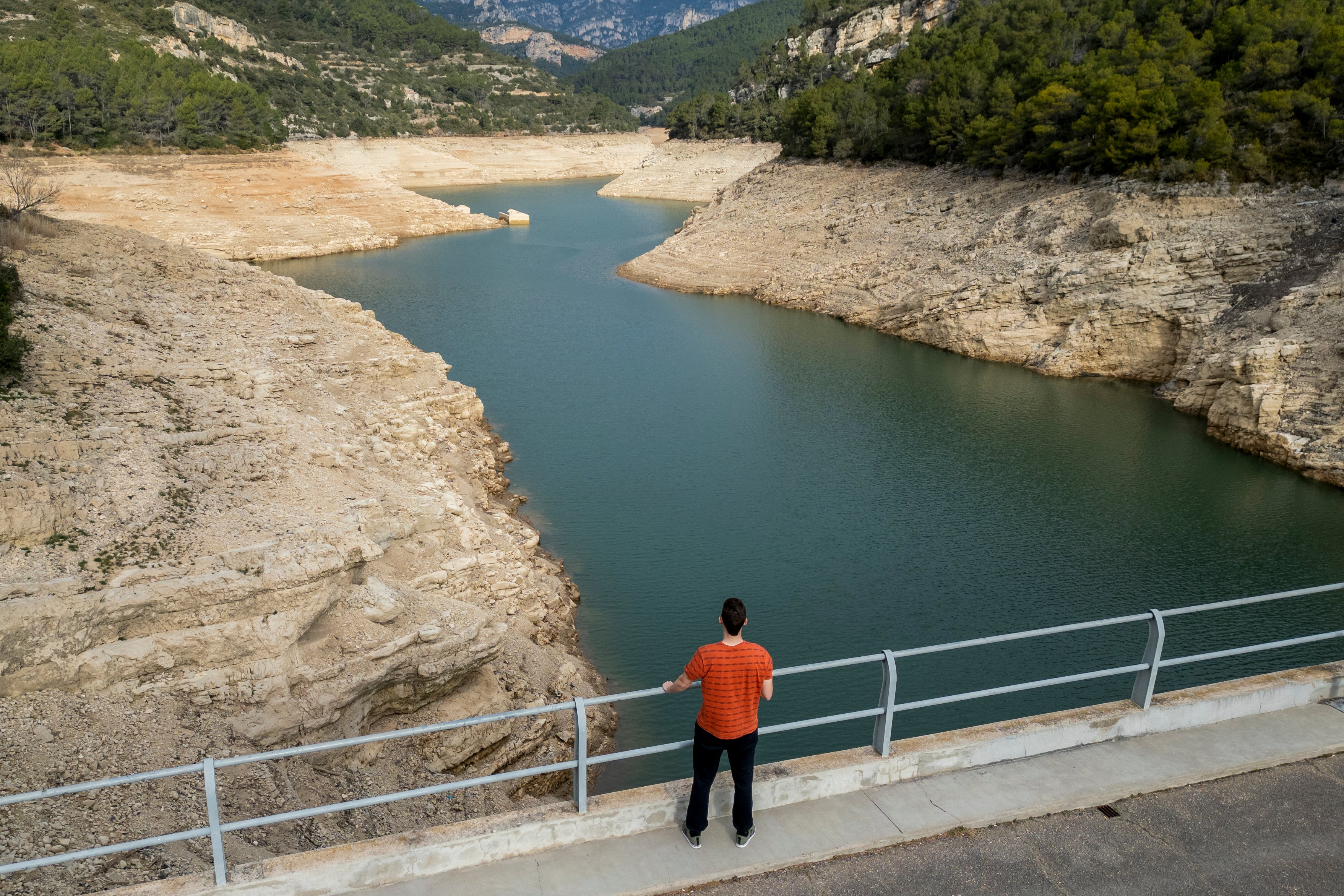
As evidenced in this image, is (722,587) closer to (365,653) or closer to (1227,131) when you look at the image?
(365,653)

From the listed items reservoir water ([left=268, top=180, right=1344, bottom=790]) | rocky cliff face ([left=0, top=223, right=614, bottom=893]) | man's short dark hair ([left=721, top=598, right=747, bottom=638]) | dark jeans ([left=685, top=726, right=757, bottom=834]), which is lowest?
reservoir water ([left=268, top=180, right=1344, bottom=790])

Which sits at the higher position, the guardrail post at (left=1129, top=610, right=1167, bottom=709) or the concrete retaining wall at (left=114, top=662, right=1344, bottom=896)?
the guardrail post at (left=1129, top=610, right=1167, bottom=709)

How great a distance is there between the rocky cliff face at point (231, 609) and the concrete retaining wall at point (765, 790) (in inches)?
68.2

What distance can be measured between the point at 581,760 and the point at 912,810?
2.05 m

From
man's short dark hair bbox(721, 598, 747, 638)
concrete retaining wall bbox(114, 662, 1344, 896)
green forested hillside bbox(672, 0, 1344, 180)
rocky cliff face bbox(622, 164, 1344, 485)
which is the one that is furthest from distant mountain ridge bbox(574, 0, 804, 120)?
man's short dark hair bbox(721, 598, 747, 638)

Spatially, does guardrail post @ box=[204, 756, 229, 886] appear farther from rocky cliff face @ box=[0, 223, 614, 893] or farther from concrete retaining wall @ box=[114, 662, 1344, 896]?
rocky cliff face @ box=[0, 223, 614, 893]

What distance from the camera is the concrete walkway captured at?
16.5 feet

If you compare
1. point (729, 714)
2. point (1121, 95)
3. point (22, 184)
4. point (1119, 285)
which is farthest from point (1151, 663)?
point (22, 184)

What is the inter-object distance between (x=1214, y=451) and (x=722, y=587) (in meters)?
13.6

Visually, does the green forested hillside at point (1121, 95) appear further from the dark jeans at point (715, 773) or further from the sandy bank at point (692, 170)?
the dark jeans at point (715, 773)

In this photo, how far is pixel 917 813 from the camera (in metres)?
5.61

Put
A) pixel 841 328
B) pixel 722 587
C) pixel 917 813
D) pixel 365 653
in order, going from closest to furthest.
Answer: pixel 917 813
pixel 365 653
pixel 722 587
pixel 841 328

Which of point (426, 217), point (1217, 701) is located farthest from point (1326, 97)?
point (426, 217)

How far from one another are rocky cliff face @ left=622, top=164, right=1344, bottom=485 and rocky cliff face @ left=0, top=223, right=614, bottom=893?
54.7 ft
